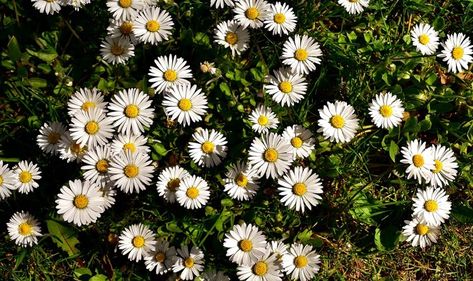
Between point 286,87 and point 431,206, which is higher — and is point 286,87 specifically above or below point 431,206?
above

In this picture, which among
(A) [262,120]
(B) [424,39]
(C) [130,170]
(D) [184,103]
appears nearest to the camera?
(C) [130,170]

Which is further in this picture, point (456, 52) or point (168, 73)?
point (456, 52)

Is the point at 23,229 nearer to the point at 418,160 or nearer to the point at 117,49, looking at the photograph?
the point at 117,49

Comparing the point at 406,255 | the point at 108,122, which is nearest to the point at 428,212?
the point at 406,255

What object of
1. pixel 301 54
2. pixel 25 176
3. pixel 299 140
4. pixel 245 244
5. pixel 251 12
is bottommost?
pixel 245 244

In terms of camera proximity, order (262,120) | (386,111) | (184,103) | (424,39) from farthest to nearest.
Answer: (424,39) → (386,111) → (262,120) → (184,103)

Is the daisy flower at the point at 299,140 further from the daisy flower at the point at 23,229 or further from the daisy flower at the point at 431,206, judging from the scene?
the daisy flower at the point at 23,229

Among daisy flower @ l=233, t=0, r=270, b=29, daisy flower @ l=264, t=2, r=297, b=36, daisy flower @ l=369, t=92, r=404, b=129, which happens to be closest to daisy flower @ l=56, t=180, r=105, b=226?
daisy flower @ l=233, t=0, r=270, b=29

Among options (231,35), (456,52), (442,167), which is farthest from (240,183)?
(456,52)
